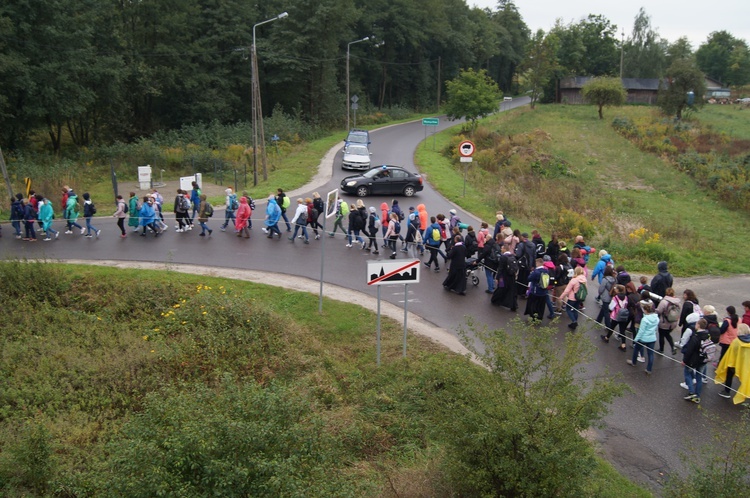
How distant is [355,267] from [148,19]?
1556 inches

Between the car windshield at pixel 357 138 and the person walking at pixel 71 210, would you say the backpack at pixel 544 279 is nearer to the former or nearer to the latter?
the person walking at pixel 71 210

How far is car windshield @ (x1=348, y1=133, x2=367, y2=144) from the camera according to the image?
120ft

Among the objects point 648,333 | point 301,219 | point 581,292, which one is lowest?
point 648,333

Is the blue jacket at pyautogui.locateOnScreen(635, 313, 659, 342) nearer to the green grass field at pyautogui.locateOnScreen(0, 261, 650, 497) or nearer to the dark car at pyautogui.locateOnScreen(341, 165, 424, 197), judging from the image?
the green grass field at pyautogui.locateOnScreen(0, 261, 650, 497)

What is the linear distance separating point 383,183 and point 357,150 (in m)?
7.39

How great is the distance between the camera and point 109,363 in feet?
39.1

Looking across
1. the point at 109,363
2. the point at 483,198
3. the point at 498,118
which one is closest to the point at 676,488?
the point at 109,363

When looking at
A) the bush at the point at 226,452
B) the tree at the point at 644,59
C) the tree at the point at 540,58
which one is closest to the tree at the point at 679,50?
the tree at the point at 644,59

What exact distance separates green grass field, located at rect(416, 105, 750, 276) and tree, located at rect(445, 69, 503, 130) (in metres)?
2.19

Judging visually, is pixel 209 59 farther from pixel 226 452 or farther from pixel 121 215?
pixel 226 452

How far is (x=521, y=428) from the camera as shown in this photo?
21.6 feet

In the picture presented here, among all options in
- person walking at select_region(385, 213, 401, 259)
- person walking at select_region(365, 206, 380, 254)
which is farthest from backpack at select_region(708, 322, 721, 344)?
person walking at select_region(365, 206, 380, 254)

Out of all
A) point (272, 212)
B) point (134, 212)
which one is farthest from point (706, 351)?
point (134, 212)

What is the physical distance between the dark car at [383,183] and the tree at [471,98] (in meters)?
20.9
